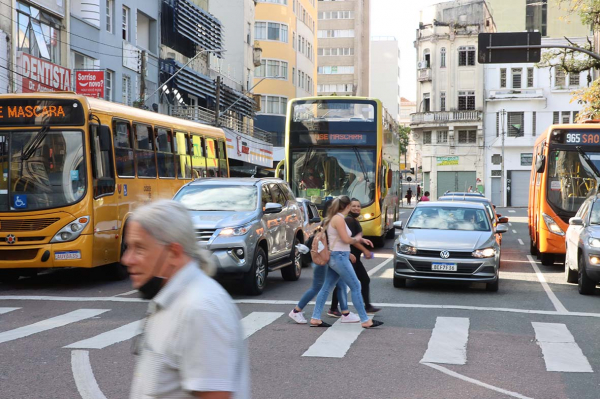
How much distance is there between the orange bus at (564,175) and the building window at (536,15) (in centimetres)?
5865

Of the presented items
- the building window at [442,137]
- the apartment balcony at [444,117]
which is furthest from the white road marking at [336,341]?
the building window at [442,137]

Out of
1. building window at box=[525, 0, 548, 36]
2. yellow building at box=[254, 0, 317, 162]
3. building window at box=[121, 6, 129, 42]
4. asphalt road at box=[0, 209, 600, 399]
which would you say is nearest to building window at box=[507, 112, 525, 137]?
building window at box=[525, 0, 548, 36]

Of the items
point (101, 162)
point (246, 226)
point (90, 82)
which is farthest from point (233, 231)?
point (90, 82)

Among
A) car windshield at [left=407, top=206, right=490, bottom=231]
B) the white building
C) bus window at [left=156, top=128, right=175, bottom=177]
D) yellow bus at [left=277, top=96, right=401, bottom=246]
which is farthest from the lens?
the white building

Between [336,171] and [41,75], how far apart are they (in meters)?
10.1

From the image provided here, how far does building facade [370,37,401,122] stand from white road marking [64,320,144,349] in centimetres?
13887

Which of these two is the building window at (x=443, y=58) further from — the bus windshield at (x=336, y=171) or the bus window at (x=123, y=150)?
the bus window at (x=123, y=150)

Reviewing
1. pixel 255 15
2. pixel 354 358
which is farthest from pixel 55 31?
pixel 255 15

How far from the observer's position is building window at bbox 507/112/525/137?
73.6 m

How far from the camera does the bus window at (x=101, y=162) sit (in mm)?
15631

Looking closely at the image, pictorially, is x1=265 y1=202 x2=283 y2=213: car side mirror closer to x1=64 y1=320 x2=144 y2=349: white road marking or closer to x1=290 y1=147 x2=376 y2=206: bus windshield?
x1=64 y1=320 x2=144 y2=349: white road marking

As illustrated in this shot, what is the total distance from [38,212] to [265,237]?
13.3ft

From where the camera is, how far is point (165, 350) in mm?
2838

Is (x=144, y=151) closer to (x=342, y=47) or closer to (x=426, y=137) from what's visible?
(x=426, y=137)
